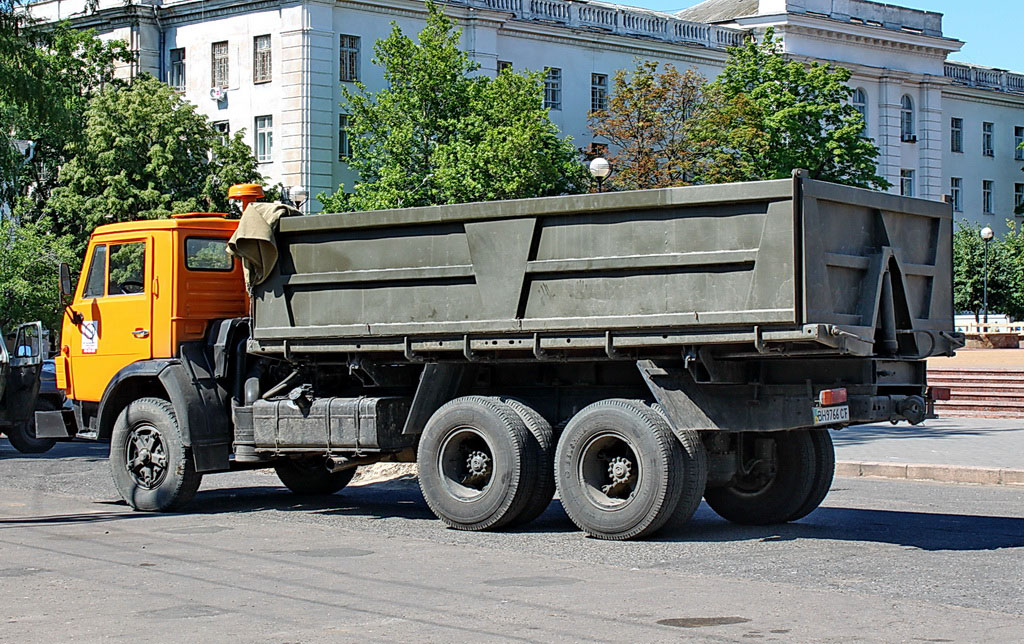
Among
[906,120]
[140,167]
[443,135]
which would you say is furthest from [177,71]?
[906,120]

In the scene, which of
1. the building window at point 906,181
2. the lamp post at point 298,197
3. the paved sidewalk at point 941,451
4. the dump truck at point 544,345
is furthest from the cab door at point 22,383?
the building window at point 906,181

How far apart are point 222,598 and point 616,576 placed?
260 centimetres

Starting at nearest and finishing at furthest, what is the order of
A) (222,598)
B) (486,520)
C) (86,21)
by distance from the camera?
(222,598)
(486,520)
(86,21)

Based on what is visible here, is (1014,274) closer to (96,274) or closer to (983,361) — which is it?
(983,361)

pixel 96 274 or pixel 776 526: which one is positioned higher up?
pixel 96 274

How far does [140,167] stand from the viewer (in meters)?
47.1

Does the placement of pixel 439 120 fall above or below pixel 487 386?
above

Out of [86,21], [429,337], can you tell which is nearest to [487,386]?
[429,337]

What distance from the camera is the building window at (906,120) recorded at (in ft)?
237

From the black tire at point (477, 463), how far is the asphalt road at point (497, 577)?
210 millimetres

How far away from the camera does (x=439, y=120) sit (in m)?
48.3

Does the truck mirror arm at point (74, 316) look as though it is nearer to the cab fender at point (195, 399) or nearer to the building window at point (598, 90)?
the cab fender at point (195, 399)

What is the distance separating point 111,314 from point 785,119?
42608mm

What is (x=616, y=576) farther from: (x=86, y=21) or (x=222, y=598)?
(x=86, y=21)
